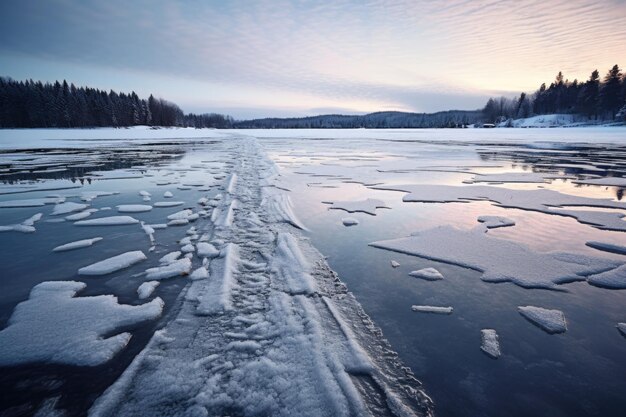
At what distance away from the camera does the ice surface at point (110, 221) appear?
224 inches

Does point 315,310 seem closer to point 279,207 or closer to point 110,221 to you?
point 279,207

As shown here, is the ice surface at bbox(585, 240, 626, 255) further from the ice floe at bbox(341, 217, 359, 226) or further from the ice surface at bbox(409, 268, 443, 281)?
the ice floe at bbox(341, 217, 359, 226)

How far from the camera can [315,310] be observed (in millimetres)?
2992

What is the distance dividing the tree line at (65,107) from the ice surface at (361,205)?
268 feet

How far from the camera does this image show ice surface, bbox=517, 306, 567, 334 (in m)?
2.76

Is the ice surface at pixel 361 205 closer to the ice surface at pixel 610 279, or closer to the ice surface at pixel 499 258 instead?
the ice surface at pixel 499 258

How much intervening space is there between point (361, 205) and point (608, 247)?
4188mm

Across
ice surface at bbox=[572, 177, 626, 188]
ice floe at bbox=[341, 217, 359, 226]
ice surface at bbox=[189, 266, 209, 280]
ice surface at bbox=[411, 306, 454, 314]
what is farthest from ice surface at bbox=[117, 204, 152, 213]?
ice surface at bbox=[572, 177, 626, 188]

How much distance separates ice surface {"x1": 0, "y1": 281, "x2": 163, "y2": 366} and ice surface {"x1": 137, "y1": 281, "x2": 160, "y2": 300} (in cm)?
20

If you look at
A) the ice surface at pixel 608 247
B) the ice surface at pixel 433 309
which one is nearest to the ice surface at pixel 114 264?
the ice surface at pixel 433 309

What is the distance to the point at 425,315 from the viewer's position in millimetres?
2963

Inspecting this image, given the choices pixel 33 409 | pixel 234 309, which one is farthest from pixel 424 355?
pixel 33 409

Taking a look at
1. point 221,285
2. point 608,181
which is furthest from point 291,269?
point 608,181

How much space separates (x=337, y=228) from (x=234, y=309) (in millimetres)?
2898
